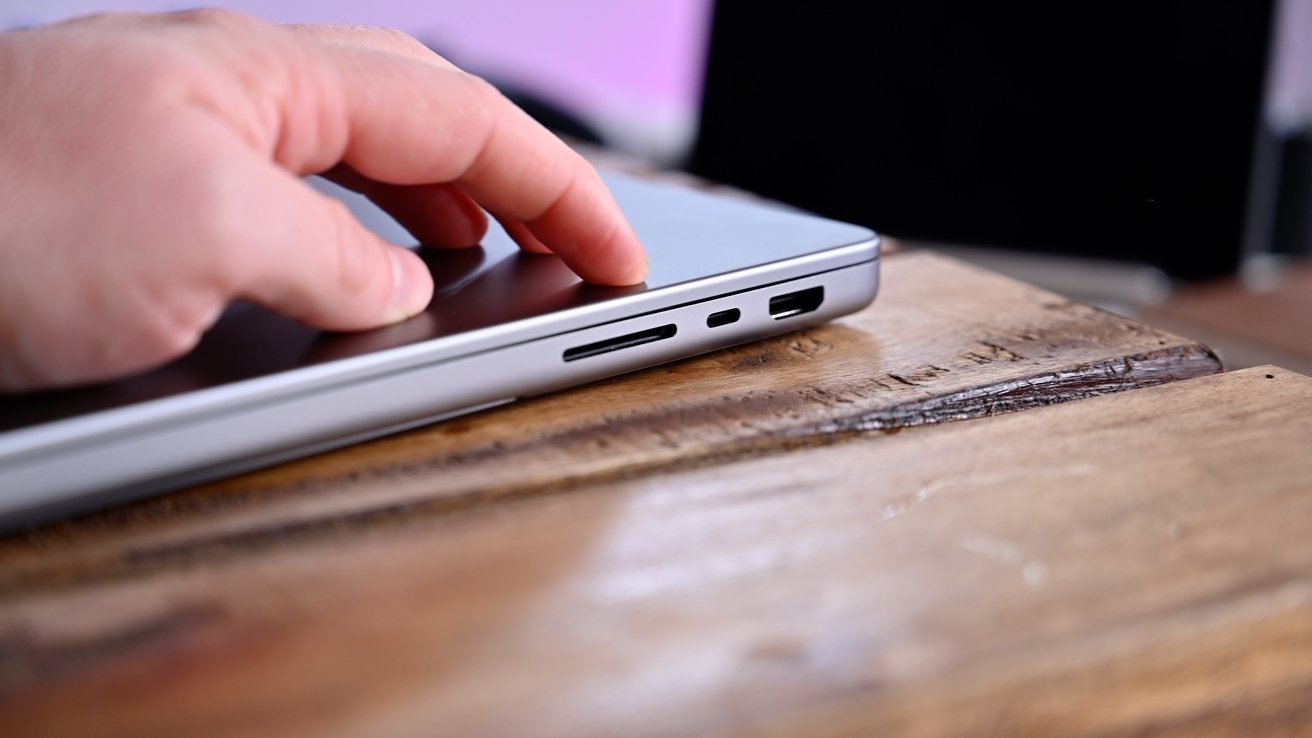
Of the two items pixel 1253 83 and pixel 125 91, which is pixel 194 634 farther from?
pixel 1253 83

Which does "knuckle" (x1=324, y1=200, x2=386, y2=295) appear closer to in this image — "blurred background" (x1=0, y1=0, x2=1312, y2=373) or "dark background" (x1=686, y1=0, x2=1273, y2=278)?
"blurred background" (x1=0, y1=0, x2=1312, y2=373)

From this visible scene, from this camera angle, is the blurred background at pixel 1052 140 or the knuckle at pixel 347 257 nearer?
the knuckle at pixel 347 257

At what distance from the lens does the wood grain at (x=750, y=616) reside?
0.25m

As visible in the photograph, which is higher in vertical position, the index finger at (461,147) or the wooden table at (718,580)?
the index finger at (461,147)

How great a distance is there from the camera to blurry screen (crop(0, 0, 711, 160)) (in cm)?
285

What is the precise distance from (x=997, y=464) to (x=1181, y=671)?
0.10 meters

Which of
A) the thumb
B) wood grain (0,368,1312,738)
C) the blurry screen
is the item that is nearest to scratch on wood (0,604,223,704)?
wood grain (0,368,1312,738)

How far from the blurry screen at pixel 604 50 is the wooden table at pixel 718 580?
2497 millimetres

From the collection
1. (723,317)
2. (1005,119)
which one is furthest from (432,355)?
(1005,119)

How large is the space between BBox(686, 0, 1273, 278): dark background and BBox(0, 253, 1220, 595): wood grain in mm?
960

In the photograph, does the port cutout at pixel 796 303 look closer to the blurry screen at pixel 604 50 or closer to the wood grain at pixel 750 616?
the wood grain at pixel 750 616

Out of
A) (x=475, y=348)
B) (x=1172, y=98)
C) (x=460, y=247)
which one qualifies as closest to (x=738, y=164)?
(x=1172, y=98)

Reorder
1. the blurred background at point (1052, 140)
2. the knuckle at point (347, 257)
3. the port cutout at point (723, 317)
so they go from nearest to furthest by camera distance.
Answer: the knuckle at point (347, 257)
the port cutout at point (723, 317)
the blurred background at point (1052, 140)

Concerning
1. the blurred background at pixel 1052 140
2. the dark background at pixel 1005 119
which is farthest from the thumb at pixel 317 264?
the dark background at pixel 1005 119
